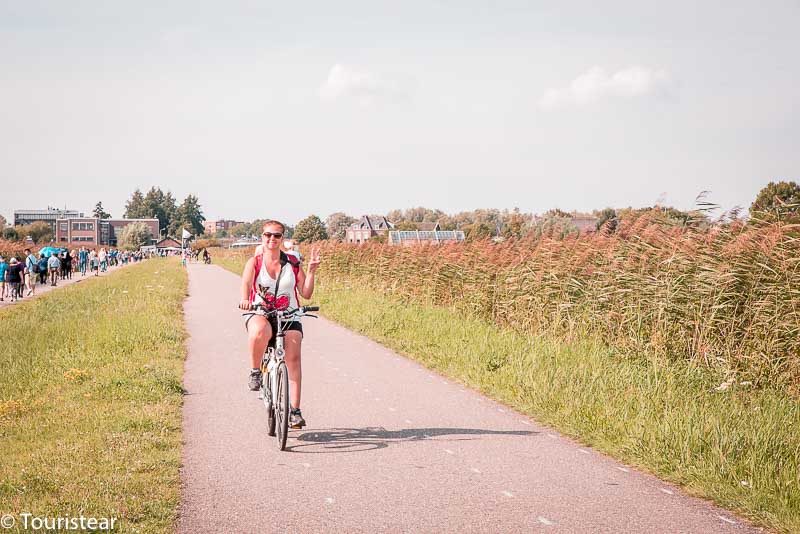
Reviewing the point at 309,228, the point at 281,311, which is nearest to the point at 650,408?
the point at 281,311

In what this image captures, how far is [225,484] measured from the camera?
6102mm

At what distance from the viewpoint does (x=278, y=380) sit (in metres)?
7.35

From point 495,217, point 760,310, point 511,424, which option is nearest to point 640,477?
point 511,424

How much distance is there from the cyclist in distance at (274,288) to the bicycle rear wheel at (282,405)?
0.19 m

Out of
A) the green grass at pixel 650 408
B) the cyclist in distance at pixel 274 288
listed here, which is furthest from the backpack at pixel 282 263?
the green grass at pixel 650 408

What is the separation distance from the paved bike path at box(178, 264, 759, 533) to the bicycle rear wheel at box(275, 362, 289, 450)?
0.15 m

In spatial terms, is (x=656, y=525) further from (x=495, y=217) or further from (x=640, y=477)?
(x=495, y=217)

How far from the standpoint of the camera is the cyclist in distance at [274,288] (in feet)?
24.6

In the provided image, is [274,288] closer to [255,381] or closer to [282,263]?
[282,263]

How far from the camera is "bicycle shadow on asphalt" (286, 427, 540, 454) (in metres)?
7.36

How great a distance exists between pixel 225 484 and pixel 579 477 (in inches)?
105

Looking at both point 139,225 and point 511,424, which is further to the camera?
point 139,225

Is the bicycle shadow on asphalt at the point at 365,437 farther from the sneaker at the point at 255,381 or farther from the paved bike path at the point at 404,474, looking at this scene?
the sneaker at the point at 255,381

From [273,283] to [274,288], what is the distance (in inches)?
1.8
